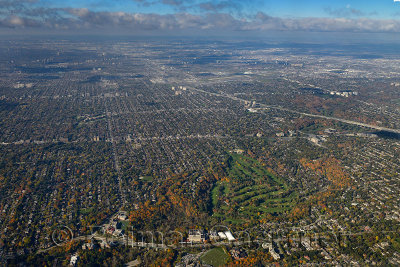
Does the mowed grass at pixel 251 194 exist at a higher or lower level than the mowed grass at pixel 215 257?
higher

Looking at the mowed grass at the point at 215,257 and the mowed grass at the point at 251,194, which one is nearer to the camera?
the mowed grass at the point at 215,257

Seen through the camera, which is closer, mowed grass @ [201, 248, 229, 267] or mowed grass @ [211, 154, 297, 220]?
mowed grass @ [201, 248, 229, 267]

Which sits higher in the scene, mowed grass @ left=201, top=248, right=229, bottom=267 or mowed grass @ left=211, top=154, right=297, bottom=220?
mowed grass @ left=211, top=154, right=297, bottom=220

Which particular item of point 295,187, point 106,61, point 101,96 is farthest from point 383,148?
point 106,61

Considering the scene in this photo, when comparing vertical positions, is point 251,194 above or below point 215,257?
above
